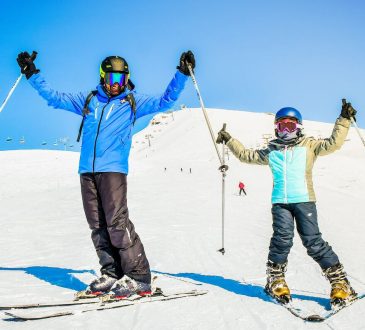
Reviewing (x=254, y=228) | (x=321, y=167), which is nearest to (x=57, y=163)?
(x=321, y=167)

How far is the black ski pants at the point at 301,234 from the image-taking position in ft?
15.0

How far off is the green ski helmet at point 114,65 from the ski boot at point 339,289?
3152 mm

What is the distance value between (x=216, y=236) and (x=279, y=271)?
200 inches

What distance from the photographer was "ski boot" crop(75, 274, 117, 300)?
4.54 meters

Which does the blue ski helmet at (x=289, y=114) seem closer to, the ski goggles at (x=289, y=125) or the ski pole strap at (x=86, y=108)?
the ski goggles at (x=289, y=125)

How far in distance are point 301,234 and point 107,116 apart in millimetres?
2523

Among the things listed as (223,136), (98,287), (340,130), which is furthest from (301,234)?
(98,287)

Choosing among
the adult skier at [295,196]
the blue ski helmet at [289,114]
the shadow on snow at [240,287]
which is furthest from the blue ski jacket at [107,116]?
the shadow on snow at [240,287]

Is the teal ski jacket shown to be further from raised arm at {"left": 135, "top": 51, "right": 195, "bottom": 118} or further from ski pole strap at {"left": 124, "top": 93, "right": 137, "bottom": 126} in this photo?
ski pole strap at {"left": 124, "top": 93, "right": 137, "bottom": 126}

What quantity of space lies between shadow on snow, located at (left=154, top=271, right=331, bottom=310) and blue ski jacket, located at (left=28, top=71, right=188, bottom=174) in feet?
6.21

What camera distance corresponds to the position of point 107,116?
15.7 ft

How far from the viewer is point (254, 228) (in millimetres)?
11727

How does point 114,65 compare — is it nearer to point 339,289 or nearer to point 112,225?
point 112,225

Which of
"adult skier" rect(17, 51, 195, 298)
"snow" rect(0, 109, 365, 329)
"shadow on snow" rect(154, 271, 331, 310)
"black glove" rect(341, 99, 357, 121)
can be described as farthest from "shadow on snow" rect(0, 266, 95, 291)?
"black glove" rect(341, 99, 357, 121)
